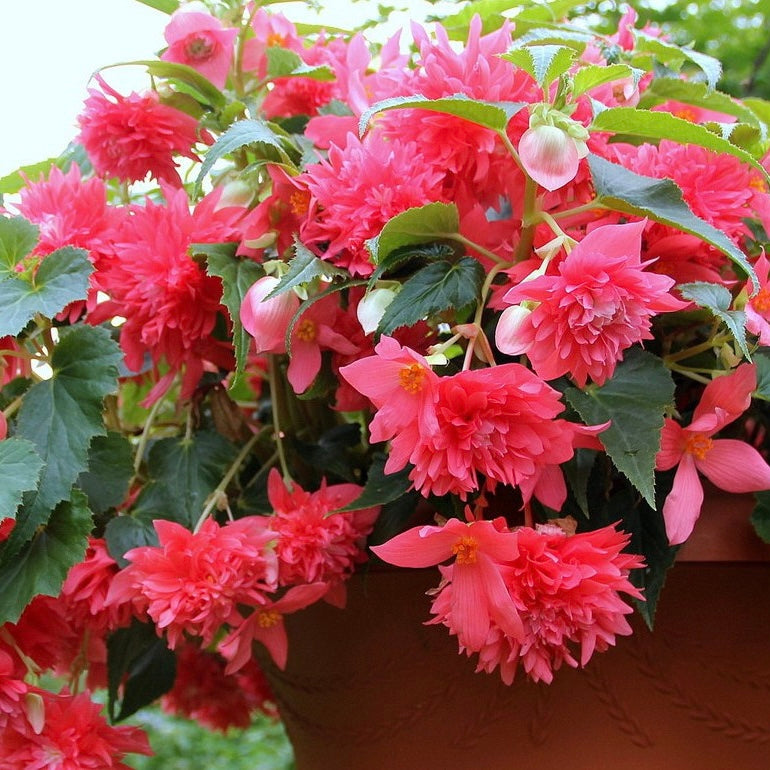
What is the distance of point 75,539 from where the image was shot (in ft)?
1.58

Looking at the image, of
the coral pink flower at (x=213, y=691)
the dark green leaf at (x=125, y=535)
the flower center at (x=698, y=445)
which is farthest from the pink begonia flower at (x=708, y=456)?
the coral pink flower at (x=213, y=691)

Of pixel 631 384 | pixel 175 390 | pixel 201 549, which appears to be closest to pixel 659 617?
pixel 631 384

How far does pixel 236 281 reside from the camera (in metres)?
0.50

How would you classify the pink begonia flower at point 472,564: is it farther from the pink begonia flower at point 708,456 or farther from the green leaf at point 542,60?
the green leaf at point 542,60

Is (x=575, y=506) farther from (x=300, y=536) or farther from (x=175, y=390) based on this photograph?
(x=175, y=390)

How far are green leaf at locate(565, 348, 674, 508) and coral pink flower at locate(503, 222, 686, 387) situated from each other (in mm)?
39

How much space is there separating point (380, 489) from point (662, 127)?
25 cm

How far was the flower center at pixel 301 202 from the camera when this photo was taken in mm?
517

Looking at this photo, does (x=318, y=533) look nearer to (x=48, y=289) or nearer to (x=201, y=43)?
(x=48, y=289)

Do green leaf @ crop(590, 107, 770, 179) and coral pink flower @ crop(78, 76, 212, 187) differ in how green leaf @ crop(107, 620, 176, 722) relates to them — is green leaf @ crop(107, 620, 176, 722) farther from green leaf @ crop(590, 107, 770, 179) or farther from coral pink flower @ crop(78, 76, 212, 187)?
green leaf @ crop(590, 107, 770, 179)

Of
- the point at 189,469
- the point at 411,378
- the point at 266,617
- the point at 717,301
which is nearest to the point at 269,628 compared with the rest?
the point at 266,617

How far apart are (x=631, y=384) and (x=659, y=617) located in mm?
171

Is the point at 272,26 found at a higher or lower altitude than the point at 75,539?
higher

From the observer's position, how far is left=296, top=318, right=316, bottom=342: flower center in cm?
51
